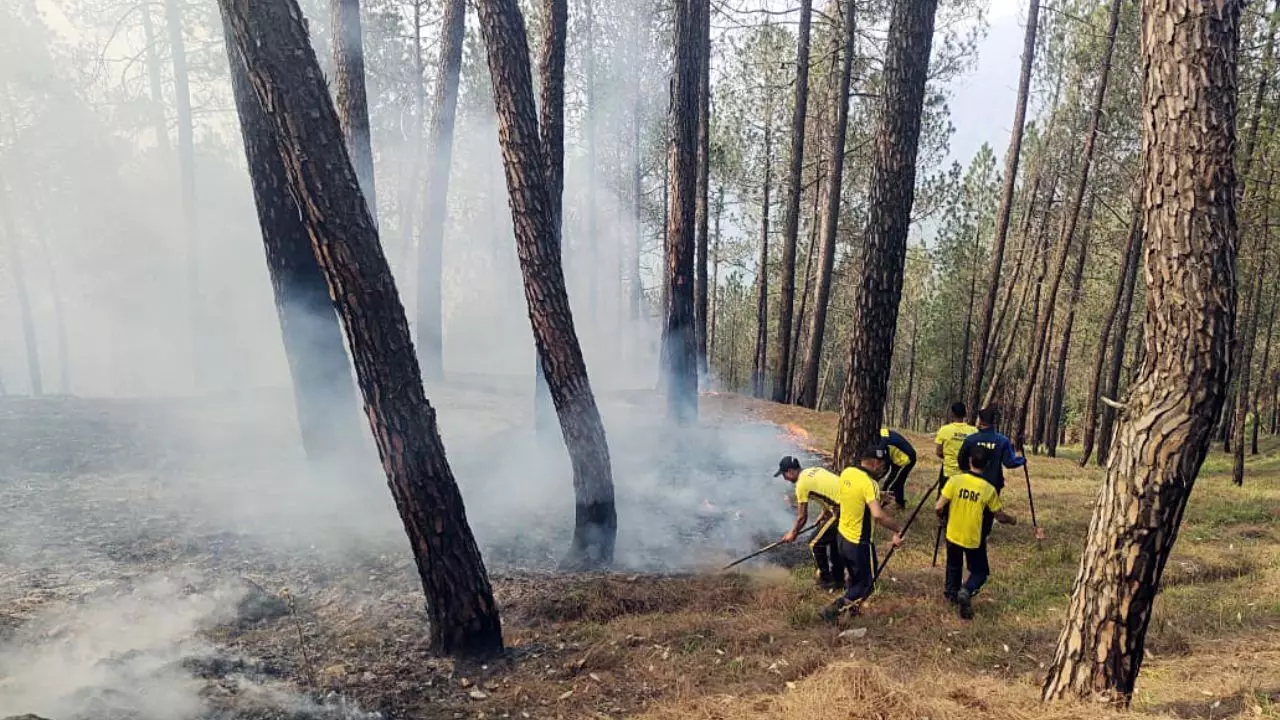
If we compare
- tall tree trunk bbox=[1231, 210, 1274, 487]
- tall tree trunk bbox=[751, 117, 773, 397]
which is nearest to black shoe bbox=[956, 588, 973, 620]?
tall tree trunk bbox=[1231, 210, 1274, 487]

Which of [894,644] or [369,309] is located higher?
[369,309]

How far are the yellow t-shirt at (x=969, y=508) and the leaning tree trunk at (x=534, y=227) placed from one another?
3.29 meters

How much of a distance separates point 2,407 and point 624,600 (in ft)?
35.3

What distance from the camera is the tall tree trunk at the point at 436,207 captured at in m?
13.6

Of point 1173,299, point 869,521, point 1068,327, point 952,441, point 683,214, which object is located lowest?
point 869,521

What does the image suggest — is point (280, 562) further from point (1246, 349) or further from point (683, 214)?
point (1246, 349)

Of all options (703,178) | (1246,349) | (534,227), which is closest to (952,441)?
(534,227)

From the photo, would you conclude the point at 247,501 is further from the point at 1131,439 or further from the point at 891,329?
the point at 1131,439

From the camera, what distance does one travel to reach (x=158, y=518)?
7262mm

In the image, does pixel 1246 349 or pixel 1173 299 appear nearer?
pixel 1173 299

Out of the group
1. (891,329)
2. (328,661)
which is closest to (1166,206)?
(891,329)

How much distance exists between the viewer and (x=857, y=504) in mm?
6219

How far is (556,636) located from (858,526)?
8.83 feet

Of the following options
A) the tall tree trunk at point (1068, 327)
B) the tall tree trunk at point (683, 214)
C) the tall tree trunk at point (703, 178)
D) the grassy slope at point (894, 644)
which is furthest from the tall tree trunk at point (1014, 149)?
the grassy slope at point (894, 644)
